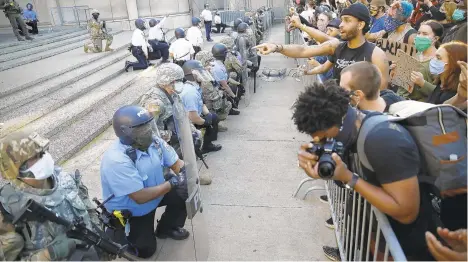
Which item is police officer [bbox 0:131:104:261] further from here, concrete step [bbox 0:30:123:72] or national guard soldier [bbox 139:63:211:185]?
concrete step [bbox 0:30:123:72]

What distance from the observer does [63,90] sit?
762 cm

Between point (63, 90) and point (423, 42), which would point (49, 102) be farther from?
point (423, 42)

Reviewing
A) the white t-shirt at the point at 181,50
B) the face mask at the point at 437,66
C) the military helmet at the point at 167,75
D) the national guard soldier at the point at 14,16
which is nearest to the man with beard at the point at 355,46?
the face mask at the point at 437,66

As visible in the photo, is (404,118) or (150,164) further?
(150,164)

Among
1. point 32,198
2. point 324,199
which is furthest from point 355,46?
point 32,198

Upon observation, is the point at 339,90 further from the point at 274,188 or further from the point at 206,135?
the point at 206,135

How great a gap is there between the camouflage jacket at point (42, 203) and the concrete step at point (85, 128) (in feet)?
9.11

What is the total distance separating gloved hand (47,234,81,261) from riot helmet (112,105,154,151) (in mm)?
918

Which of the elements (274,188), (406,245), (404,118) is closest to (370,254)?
(406,245)

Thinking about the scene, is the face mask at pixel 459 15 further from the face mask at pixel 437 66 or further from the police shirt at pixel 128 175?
the police shirt at pixel 128 175

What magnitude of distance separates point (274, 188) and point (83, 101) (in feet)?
15.4

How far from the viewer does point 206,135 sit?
582 cm

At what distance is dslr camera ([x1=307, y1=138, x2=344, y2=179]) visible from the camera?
1.87 metres

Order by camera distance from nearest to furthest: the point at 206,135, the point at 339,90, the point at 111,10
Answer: the point at 339,90
the point at 206,135
the point at 111,10
